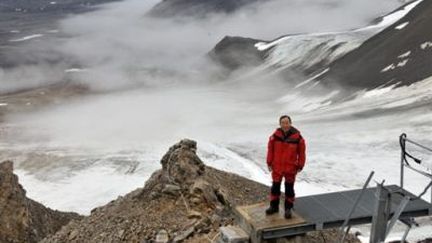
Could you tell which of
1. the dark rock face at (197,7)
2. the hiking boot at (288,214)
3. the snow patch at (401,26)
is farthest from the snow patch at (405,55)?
the dark rock face at (197,7)

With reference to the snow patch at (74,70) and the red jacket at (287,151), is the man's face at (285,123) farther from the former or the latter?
the snow patch at (74,70)

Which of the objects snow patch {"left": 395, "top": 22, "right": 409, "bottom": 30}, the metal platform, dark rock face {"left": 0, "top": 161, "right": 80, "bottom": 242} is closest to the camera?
the metal platform

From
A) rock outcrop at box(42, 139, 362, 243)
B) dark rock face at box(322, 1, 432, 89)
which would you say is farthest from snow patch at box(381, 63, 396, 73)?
rock outcrop at box(42, 139, 362, 243)

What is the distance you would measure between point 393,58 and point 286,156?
1333 inches

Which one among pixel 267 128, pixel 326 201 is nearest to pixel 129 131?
pixel 267 128

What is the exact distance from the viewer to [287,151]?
28.3 feet

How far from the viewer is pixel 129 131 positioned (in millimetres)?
40594

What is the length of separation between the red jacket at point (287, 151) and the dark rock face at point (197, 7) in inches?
4630

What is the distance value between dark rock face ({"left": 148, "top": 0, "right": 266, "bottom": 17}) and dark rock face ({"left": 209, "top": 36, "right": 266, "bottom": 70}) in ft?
171

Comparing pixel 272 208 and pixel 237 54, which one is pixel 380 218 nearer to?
pixel 272 208

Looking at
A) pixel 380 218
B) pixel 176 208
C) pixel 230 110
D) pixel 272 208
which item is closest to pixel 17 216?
pixel 176 208

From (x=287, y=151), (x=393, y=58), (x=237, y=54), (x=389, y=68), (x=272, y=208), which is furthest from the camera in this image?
(x=237, y=54)

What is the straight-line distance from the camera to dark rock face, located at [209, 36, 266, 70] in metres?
66.1

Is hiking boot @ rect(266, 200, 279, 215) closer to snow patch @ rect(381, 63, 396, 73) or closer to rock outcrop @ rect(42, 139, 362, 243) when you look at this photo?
rock outcrop @ rect(42, 139, 362, 243)
